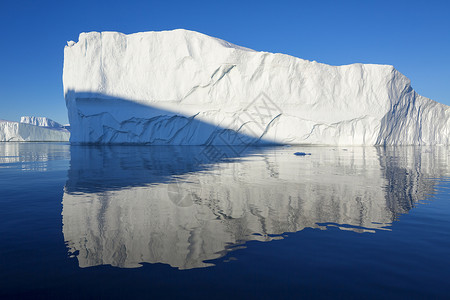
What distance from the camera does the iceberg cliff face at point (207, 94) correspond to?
26.8 meters

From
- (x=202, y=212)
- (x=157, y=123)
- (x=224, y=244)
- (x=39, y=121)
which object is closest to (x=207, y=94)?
(x=157, y=123)

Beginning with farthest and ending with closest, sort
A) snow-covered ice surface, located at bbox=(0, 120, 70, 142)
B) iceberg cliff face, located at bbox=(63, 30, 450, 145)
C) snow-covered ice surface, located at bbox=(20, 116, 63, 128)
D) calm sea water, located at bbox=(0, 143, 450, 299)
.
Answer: snow-covered ice surface, located at bbox=(20, 116, 63, 128) < snow-covered ice surface, located at bbox=(0, 120, 70, 142) < iceberg cliff face, located at bbox=(63, 30, 450, 145) < calm sea water, located at bbox=(0, 143, 450, 299)

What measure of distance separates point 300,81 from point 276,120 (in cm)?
468

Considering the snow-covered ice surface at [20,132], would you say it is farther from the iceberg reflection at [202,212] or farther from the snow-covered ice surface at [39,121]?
the iceberg reflection at [202,212]

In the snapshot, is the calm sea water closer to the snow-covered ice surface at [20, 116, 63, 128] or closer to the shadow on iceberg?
the shadow on iceberg

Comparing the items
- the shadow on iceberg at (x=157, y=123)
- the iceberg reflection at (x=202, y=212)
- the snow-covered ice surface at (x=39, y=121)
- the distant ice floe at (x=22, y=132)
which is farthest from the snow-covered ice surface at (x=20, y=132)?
the iceberg reflection at (x=202, y=212)

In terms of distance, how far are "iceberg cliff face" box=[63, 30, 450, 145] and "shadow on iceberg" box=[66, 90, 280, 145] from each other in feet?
0.31

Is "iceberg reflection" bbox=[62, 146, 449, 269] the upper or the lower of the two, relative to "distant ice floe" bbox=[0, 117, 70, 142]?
lower

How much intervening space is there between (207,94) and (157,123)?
564 cm

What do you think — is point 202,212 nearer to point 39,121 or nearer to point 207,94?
point 207,94

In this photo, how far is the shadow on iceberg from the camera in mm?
26641

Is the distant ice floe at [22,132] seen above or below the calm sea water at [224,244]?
above

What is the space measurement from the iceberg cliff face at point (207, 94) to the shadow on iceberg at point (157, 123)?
96mm

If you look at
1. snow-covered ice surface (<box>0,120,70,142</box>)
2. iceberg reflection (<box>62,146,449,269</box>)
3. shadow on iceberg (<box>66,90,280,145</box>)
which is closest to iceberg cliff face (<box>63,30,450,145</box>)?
shadow on iceberg (<box>66,90,280,145</box>)
